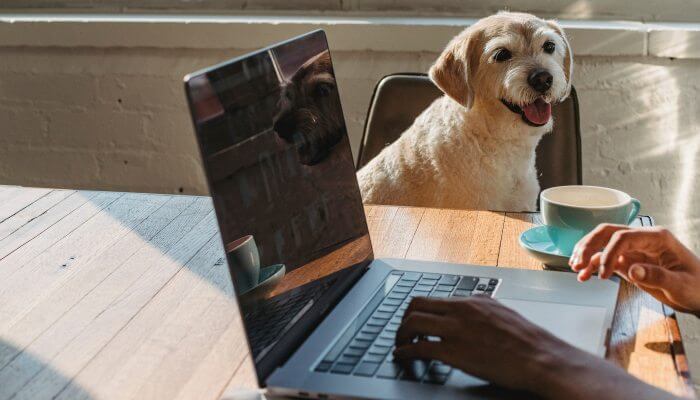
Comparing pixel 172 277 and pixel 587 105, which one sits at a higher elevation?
pixel 172 277

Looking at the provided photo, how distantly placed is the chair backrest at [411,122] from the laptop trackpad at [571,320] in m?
0.95

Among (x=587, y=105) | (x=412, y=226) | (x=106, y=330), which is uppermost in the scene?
(x=106, y=330)

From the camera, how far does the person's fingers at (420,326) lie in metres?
0.91

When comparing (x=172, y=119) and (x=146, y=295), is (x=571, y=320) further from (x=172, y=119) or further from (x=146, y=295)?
(x=172, y=119)

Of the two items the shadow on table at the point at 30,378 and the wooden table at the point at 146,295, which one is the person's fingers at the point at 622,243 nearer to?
the wooden table at the point at 146,295

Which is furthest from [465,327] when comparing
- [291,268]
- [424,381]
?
[291,268]

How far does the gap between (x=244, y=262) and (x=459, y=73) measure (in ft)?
3.68

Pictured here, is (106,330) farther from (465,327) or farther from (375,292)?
(465,327)

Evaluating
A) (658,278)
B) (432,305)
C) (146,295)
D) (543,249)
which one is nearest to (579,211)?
(543,249)

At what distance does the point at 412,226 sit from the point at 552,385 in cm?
66

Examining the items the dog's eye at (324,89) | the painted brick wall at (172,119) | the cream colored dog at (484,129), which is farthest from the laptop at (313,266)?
the painted brick wall at (172,119)

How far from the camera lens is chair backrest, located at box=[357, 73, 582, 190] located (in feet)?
6.56

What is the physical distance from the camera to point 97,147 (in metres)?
3.06

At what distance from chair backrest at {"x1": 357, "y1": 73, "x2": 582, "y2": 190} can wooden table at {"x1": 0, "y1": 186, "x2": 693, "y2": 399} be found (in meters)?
0.54
